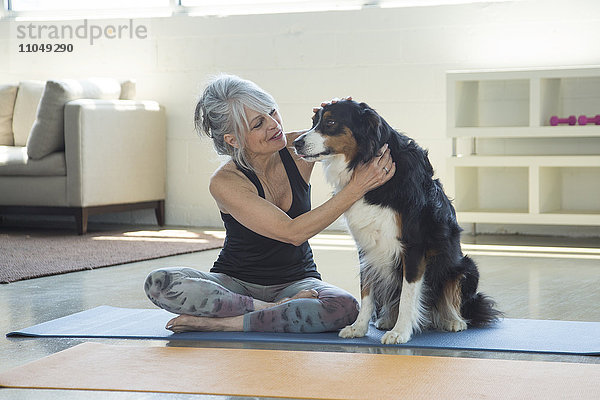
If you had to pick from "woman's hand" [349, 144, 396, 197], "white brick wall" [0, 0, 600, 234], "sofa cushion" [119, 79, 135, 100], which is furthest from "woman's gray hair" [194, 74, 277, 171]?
"sofa cushion" [119, 79, 135, 100]

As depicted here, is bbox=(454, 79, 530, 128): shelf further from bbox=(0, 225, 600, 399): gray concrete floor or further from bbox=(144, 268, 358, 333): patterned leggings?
bbox=(144, 268, 358, 333): patterned leggings

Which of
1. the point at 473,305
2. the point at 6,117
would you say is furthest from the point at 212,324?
the point at 6,117

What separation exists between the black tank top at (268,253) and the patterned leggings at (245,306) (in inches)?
5.8

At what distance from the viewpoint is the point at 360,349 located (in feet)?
7.81

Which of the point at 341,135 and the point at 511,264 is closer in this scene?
the point at 341,135

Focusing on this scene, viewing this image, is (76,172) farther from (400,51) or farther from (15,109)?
(400,51)

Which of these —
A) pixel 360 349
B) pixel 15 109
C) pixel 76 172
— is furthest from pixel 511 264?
pixel 15 109

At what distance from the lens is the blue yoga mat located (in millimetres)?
2365

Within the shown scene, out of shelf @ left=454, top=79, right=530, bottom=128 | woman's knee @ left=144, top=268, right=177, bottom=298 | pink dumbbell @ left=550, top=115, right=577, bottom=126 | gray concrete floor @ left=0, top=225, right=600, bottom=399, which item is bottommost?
gray concrete floor @ left=0, top=225, right=600, bottom=399

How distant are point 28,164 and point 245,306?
3398 mm

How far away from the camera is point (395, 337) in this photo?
95.3 inches

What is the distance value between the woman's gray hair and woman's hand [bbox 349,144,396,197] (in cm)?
39

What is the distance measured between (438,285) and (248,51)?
3.84m

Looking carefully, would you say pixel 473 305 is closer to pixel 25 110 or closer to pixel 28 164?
pixel 28 164
